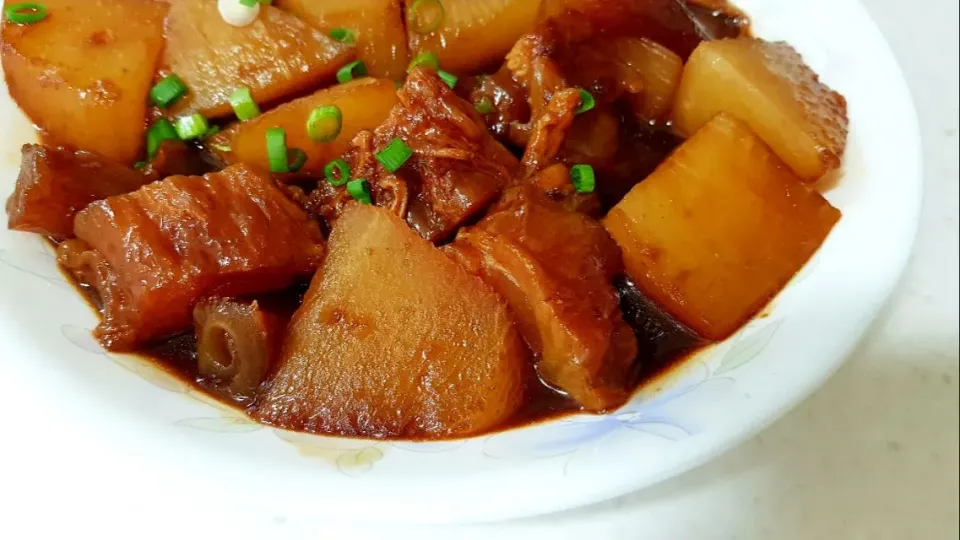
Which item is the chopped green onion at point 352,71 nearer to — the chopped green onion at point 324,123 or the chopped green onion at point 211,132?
the chopped green onion at point 324,123

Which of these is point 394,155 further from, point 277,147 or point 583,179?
point 583,179

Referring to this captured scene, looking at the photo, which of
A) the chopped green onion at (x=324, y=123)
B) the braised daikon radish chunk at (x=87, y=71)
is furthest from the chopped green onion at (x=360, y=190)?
the braised daikon radish chunk at (x=87, y=71)

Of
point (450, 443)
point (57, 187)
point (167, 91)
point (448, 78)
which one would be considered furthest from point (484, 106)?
point (57, 187)

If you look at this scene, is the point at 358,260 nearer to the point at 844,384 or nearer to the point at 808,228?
the point at 808,228

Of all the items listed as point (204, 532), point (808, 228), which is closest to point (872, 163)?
point (808, 228)

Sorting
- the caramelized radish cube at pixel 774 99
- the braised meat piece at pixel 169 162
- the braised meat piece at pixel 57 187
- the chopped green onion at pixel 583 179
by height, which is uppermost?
the caramelized radish cube at pixel 774 99

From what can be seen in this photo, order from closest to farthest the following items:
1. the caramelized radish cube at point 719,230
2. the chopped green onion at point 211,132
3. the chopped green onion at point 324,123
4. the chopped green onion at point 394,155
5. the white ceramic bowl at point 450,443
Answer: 1. the white ceramic bowl at point 450,443
2. the caramelized radish cube at point 719,230
3. the chopped green onion at point 394,155
4. the chopped green onion at point 324,123
5. the chopped green onion at point 211,132
